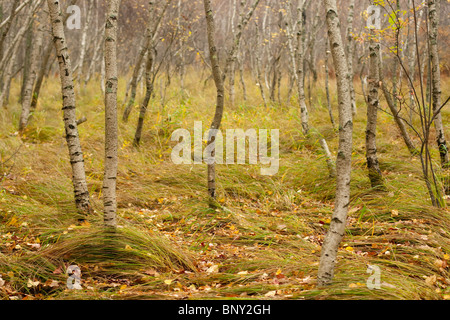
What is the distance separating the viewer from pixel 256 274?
320cm

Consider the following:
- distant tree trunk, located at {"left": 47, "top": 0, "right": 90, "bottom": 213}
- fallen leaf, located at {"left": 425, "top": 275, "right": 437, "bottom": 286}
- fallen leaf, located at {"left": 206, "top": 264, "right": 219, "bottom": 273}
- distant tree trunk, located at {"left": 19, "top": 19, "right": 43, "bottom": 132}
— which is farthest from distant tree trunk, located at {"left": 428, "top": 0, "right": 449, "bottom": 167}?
distant tree trunk, located at {"left": 19, "top": 19, "right": 43, "bottom": 132}

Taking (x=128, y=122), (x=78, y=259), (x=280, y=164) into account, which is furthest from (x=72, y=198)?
(x=128, y=122)

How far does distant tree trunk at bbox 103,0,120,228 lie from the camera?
345 centimetres

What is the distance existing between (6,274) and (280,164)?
14.2ft

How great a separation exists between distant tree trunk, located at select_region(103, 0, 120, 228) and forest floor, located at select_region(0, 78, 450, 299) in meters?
0.29

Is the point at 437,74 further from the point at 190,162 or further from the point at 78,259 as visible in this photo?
the point at 78,259

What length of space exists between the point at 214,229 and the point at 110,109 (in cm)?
185

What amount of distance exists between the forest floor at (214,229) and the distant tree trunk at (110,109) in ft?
0.95

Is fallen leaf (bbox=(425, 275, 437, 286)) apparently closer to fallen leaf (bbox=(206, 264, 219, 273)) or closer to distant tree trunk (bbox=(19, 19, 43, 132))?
fallen leaf (bbox=(206, 264, 219, 273))

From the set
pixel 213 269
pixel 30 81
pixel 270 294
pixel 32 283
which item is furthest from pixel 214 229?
pixel 30 81

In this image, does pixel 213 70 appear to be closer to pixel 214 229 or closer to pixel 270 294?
pixel 214 229

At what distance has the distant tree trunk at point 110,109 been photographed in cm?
345

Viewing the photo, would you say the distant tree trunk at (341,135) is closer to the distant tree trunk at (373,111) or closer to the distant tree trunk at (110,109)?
the distant tree trunk at (110,109)

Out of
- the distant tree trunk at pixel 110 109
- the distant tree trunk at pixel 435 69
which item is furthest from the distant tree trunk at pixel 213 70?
the distant tree trunk at pixel 435 69
